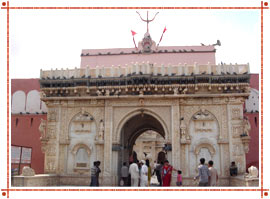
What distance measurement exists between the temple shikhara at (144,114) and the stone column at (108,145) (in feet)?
0.09

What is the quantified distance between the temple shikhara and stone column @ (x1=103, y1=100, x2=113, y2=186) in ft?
0.09

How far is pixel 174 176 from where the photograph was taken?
1338cm

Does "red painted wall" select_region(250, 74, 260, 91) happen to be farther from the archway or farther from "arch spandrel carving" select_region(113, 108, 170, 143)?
the archway

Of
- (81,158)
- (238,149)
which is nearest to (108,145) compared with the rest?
(81,158)

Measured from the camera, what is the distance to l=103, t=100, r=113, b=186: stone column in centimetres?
1360

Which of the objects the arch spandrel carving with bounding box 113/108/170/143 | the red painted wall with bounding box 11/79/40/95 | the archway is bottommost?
the archway

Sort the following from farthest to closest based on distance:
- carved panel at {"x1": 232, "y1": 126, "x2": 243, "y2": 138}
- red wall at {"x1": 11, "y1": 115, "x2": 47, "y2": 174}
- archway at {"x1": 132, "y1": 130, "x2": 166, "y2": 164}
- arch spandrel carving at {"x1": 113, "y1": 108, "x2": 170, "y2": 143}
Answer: archway at {"x1": 132, "y1": 130, "x2": 166, "y2": 164} → red wall at {"x1": 11, "y1": 115, "x2": 47, "y2": 174} → arch spandrel carving at {"x1": 113, "y1": 108, "x2": 170, "y2": 143} → carved panel at {"x1": 232, "y1": 126, "x2": 243, "y2": 138}

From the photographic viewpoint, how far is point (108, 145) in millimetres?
14008

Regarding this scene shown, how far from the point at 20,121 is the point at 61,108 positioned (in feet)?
13.4

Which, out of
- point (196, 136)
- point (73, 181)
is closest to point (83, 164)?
point (73, 181)

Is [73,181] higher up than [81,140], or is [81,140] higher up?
[81,140]

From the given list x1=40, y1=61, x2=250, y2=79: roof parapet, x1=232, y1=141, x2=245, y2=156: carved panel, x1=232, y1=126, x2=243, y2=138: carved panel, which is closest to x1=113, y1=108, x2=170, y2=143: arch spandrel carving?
x1=40, y1=61, x2=250, y2=79: roof parapet

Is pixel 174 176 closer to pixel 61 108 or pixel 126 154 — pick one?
pixel 126 154

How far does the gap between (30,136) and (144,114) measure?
659cm
